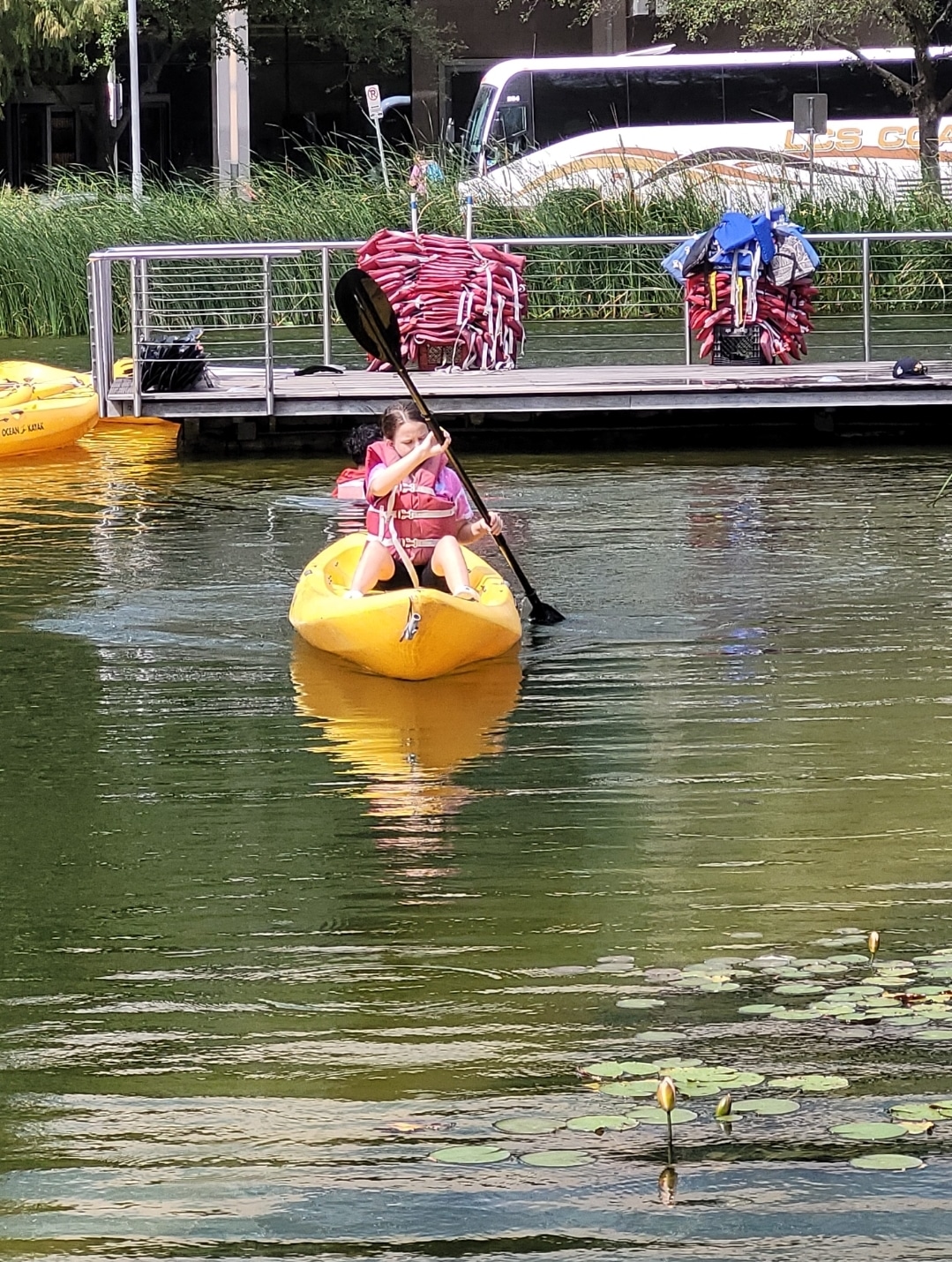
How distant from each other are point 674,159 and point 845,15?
4201 mm

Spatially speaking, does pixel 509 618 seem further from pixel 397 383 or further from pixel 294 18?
pixel 294 18

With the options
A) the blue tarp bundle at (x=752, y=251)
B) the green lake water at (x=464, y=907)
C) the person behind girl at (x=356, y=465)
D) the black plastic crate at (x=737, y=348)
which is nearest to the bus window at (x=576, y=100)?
the black plastic crate at (x=737, y=348)

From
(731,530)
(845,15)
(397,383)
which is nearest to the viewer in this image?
(731,530)

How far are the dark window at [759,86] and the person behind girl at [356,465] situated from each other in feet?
56.4

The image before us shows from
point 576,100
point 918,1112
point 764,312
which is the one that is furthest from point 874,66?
point 918,1112

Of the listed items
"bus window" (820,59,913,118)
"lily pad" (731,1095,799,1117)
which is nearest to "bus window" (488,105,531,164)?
"bus window" (820,59,913,118)

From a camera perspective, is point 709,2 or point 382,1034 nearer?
point 382,1034

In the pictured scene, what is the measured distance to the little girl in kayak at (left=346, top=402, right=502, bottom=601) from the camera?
8.73m

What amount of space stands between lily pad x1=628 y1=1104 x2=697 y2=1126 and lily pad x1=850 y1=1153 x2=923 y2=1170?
0.35 metres

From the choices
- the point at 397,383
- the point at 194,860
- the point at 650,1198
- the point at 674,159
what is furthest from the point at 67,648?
the point at 674,159

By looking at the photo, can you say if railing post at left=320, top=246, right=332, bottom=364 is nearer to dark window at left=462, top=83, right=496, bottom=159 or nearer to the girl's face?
the girl's face

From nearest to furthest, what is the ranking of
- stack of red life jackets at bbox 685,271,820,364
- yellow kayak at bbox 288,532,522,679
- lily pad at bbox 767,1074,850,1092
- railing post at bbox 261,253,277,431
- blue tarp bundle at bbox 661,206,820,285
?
lily pad at bbox 767,1074,850,1092
yellow kayak at bbox 288,532,522,679
railing post at bbox 261,253,277,431
blue tarp bundle at bbox 661,206,820,285
stack of red life jackets at bbox 685,271,820,364

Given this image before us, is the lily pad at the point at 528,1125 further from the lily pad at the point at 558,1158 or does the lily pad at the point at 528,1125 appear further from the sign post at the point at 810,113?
the sign post at the point at 810,113

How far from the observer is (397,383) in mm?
15953
